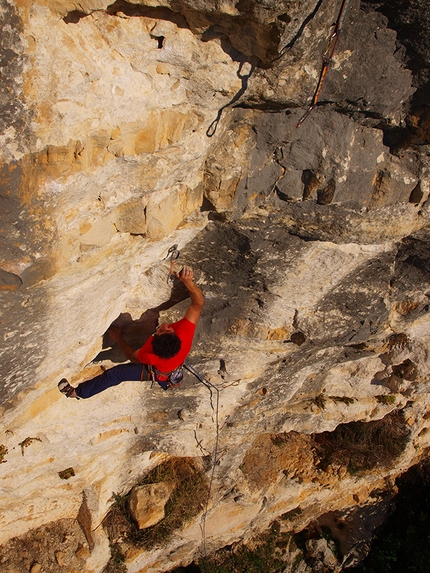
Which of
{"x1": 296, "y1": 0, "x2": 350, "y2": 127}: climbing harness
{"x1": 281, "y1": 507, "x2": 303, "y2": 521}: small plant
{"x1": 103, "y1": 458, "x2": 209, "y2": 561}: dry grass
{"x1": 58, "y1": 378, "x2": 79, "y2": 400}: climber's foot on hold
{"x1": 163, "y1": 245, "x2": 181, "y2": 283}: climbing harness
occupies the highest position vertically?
{"x1": 296, "y1": 0, "x2": 350, "y2": 127}: climbing harness

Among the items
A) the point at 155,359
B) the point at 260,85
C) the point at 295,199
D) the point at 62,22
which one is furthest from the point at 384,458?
the point at 62,22

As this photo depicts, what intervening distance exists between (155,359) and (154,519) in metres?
2.70

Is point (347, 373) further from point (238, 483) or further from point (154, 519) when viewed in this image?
point (154, 519)

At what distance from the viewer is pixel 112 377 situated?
3.05 m

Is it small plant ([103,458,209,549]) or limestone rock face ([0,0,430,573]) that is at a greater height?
limestone rock face ([0,0,430,573])

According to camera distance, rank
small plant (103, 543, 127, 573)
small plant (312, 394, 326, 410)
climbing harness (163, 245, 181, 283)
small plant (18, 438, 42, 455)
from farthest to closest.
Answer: small plant (312, 394, 326, 410), small plant (103, 543, 127, 573), small plant (18, 438, 42, 455), climbing harness (163, 245, 181, 283)

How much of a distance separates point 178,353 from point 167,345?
0.37 feet

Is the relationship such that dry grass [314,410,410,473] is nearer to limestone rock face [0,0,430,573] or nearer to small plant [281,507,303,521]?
small plant [281,507,303,521]

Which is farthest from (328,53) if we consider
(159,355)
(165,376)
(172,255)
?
(165,376)

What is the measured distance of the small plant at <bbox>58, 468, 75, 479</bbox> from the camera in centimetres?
371

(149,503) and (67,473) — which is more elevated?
(67,473)

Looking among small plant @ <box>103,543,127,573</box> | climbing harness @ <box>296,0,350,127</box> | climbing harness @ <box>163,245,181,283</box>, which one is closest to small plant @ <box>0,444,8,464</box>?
climbing harness @ <box>163,245,181,283</box>

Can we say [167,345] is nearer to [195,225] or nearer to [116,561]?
[195,225]

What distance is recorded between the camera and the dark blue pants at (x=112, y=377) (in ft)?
9.78
